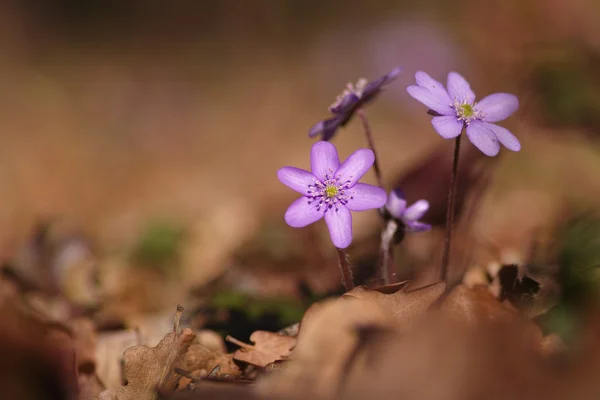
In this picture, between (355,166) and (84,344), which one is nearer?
(355,166)

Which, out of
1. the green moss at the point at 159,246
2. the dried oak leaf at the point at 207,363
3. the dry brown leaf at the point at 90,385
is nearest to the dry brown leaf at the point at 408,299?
the dried oak leaf at the point at 207,363

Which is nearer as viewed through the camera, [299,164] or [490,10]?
[299,164]

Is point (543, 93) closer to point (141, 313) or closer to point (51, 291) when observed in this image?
point (141, 313)

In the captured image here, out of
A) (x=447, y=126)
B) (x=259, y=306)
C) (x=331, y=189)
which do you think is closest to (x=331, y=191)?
(x=331, y=189)

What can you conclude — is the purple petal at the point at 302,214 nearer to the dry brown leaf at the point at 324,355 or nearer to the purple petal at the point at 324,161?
the purple petal at the point at 324,161

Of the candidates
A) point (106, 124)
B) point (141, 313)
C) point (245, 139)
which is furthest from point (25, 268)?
point (106, 124)

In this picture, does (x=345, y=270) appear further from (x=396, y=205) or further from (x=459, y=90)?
(x=459, y=90)
